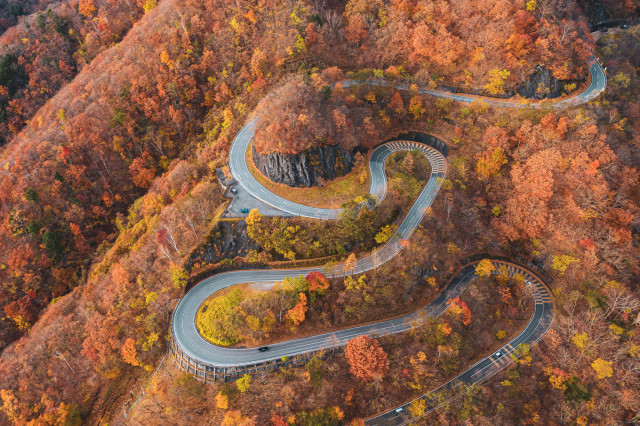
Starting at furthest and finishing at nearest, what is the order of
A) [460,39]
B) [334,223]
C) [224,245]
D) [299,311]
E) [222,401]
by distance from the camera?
[460,39], [224,245], [334,223], [299,311], [222,401]

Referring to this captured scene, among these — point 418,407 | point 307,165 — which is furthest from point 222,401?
point 307,165

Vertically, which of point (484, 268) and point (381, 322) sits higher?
point (484, 268)

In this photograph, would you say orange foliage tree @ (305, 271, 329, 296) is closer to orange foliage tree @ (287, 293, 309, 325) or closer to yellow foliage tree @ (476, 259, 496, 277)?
orange foliage tree @ (287, 293, 309, 325)

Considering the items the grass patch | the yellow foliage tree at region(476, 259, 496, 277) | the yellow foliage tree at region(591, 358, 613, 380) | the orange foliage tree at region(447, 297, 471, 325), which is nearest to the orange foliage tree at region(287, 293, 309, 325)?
the grass patch

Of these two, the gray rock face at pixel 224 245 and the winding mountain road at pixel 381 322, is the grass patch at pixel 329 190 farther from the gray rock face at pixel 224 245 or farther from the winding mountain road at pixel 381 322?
the gray rock face at pixel 224 245

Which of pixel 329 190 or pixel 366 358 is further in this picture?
pixel 329 190

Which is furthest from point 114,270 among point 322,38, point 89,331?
point 322,38

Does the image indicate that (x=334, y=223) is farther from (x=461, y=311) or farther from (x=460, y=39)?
(x=460, y=39)
